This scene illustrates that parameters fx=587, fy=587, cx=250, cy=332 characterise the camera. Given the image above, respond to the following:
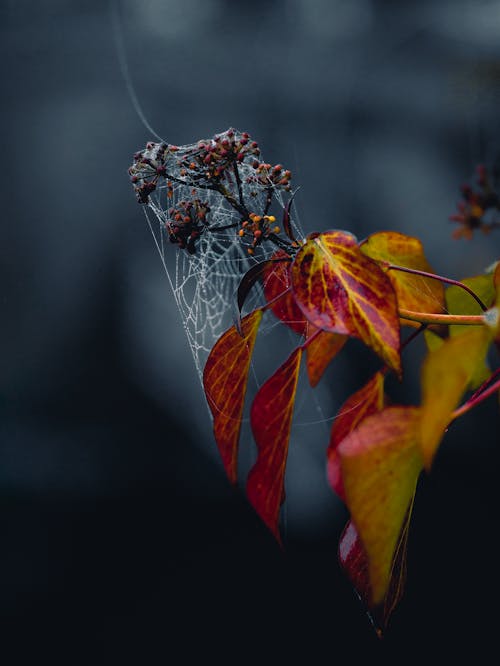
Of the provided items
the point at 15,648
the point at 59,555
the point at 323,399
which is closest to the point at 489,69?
the point at 323,399

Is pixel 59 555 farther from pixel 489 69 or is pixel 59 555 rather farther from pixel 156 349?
pixel 489 69

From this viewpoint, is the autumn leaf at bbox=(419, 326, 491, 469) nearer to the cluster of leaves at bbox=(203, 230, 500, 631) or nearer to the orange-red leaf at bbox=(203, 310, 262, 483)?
the cluster of leaves at bbox=(203, 230, 500, 631)

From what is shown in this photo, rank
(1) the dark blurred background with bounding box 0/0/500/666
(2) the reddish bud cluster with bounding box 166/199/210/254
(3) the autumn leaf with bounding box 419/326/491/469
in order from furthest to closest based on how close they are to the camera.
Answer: (1) the dark blurred background with bounding box 0/0/500/666, (2) the reddish bud cluster with bounding box 166/199/210/254, (3) the autumn leaf with bounding box 419/326/491/469

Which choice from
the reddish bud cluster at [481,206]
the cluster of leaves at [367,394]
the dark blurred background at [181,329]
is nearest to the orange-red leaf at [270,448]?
the cluster of leaves at [367,394]

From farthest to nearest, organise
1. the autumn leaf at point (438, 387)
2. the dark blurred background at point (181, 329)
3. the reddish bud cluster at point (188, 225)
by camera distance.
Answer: the dark blurred background at point (181, 329)
the reddish bud cluster at point (188, 225)
the autumn leaf at point (438, 387)

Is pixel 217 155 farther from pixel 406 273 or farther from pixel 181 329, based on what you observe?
pixel 181 329

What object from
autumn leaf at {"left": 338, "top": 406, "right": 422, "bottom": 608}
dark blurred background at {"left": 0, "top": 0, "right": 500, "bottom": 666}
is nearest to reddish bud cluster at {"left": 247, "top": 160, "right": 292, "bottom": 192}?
autumn leaf at {"left": 338, "top": 406, "right": 422, "bottom": 608}

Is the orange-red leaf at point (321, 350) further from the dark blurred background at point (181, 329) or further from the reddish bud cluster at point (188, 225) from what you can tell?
the dark blurred background at point (181, 329)
